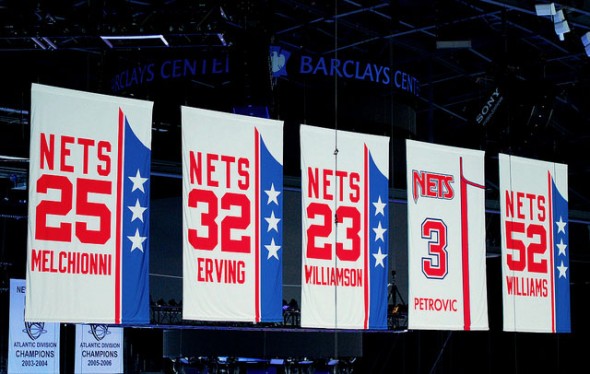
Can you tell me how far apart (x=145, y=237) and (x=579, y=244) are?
15957mm

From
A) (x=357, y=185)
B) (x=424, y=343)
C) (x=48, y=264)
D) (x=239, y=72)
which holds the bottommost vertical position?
(x=424, y=343)

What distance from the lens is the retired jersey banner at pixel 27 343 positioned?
16578mm

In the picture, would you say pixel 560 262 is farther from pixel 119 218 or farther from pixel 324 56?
pixel 119 218

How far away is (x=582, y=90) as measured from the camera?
19.4 meters

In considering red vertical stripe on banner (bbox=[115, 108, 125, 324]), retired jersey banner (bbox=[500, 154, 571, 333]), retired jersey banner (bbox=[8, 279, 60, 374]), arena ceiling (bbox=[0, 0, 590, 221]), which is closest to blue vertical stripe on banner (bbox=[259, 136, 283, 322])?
arena ceiling (bbox=[0, 0, 590, 221])

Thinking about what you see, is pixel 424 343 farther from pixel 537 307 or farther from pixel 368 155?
pixel 368 155

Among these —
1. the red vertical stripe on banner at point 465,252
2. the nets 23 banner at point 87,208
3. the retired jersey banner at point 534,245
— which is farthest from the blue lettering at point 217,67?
the nets 23 banner at point 87,208

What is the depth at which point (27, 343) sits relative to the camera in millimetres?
16781

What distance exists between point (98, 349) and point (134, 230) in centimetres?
848

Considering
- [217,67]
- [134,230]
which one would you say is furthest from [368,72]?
[134,230]

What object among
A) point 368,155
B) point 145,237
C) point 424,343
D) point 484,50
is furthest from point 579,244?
point 145,237

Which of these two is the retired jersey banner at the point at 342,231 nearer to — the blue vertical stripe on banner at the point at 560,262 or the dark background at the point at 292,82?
the dark background at the point at 292,82

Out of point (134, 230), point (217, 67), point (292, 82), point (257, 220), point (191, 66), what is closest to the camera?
point (134, 230)

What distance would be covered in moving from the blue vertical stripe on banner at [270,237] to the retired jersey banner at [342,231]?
274mm
